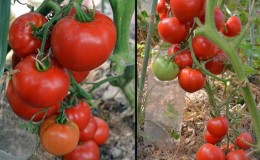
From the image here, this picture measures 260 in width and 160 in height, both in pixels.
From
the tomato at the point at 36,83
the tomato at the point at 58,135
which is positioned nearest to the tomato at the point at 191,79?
the tomato at the point at 58,135

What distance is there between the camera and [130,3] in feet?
2.40

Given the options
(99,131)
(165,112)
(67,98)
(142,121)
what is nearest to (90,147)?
(99,131)

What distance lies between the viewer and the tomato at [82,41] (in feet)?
1.77

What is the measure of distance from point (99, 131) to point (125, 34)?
9.5 inches

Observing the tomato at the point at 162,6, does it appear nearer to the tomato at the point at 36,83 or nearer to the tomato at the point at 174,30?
the tomato at the point at 174,30

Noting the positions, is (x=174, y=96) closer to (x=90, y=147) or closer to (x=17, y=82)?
(x=90, y=147)

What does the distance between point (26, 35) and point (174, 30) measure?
0.44 m

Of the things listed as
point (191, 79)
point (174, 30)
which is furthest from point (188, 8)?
point (191, 79)

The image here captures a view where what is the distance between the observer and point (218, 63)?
3.20 ft

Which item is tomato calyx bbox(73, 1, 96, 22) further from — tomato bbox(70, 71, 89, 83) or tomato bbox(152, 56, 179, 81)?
tomato bbox(152, 56, 179, 81)

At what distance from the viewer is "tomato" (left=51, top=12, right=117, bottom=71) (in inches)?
21.3

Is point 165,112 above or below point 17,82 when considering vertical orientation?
below

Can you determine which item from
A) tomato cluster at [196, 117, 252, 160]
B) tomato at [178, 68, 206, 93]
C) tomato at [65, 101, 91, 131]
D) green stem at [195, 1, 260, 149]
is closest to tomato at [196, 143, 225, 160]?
tomato cluster at [196, 117, 252, 160]

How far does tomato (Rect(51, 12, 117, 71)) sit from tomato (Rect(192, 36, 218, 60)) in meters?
0.38
